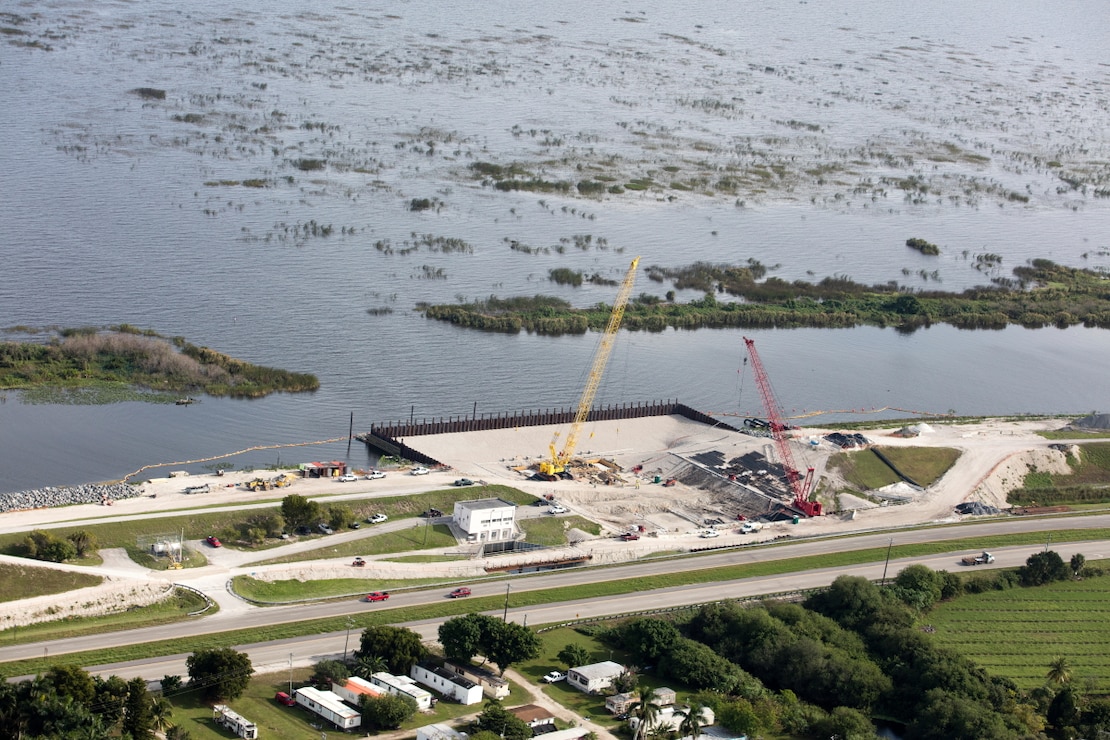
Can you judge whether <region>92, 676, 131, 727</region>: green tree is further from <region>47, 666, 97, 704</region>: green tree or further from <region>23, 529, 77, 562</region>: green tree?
<region>23, 529, 77, 562</region>: green tree

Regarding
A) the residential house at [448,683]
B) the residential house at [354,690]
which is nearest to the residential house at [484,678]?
the residential house at [448,683]

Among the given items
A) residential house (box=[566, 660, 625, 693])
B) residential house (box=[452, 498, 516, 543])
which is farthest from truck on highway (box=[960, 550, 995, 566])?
residential house (box=[566, 660, 625, 693])

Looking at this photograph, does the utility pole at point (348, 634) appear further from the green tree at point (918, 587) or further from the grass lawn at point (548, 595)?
the green tree at point (918, 587)

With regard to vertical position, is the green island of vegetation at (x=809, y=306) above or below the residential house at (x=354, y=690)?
above

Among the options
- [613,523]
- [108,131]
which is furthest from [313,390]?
[108,131]

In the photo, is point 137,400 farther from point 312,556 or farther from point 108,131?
point 108,131

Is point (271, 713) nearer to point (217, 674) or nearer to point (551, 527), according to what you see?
point (217, 674)
